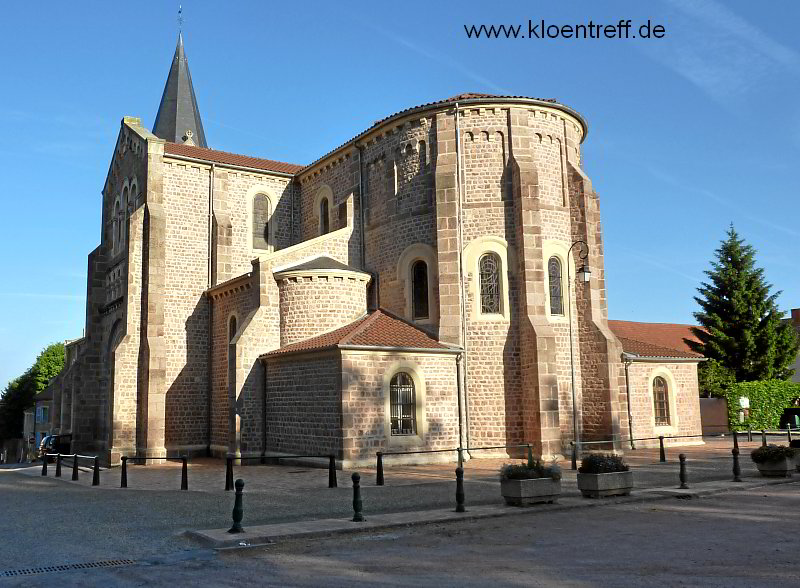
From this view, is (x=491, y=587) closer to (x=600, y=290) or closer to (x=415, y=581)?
(x=415, y=581)

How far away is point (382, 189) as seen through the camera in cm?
2569

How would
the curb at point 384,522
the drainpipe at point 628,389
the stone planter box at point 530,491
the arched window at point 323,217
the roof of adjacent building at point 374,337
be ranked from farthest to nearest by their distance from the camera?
the arched window at point 323,217
the drainpipe at point 628,389
the roof of adjacent building at point 374,337
the stone planter box at point 530,491
the curb at point 384,522

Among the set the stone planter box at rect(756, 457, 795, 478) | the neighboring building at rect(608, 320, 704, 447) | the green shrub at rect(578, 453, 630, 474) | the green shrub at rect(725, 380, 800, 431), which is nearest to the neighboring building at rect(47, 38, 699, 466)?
the neighboring building at rect(608, 320, 704, 447)

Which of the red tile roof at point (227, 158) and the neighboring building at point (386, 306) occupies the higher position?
the red tile roof at point (227, 158)

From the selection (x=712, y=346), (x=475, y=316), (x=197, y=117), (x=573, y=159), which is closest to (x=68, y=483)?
(x=475, y=316)

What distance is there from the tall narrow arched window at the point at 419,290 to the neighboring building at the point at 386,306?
3.3 inches

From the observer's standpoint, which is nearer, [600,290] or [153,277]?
[600,290]

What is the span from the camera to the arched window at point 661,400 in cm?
2666

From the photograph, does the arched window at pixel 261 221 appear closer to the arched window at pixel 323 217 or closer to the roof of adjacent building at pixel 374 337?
the arched window at pixel 323 217

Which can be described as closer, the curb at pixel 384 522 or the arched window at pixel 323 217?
the curb at pixel 384 522

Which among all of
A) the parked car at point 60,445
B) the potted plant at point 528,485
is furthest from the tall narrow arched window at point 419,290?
the parked car at point 60,445

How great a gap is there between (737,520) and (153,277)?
22.9m

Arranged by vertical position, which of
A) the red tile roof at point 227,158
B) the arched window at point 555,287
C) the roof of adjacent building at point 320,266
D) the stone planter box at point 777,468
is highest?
the red tile roof at point 227,158

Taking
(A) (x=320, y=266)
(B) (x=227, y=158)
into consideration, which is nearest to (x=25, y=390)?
(B) (x=227, y=158)
